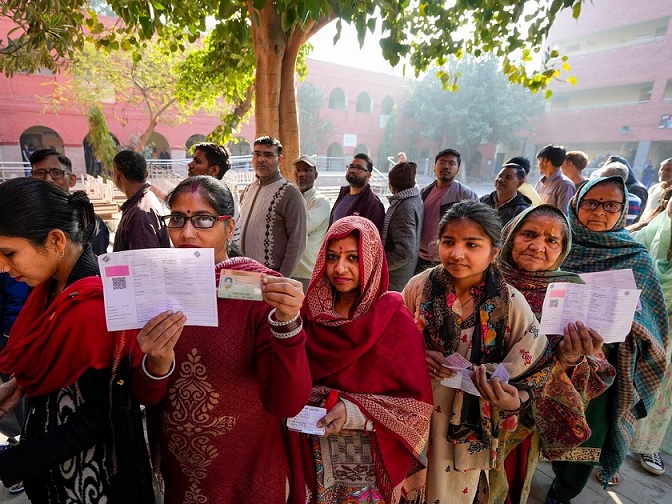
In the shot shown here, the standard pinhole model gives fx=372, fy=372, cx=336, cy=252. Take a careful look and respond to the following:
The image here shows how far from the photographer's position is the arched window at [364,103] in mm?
32125

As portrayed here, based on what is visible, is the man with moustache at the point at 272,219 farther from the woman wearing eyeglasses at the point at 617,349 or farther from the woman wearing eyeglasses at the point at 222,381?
the woman wearing eyeglasses at the point at 617,349

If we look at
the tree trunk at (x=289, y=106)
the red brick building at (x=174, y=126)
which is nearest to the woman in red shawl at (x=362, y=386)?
the tree trunk at (x=289, y=106)

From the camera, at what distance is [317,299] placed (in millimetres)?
1736

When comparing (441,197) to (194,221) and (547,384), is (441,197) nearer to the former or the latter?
(547,384)

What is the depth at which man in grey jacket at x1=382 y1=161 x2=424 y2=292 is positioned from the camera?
3781 mm

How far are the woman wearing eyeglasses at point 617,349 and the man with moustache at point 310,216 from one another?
241 centimetres

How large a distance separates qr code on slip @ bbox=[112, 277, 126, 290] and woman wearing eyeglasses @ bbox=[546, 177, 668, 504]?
8.38 ft

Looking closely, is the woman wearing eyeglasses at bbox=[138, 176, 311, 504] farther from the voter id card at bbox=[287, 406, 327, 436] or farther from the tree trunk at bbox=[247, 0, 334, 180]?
the tree trunk at bbox=[247, 0, 334, 180]

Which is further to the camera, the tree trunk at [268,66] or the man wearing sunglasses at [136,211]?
the tree trunk at [268,66]

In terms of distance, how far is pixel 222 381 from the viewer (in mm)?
1330

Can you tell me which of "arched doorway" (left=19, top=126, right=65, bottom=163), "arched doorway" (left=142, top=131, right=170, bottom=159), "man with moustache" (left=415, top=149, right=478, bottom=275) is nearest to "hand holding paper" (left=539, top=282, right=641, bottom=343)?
"man with moustache" (left=415, top=149, right=478, bottom=275)

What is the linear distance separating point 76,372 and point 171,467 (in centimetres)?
56

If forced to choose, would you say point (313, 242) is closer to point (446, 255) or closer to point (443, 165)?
point (443, 165)

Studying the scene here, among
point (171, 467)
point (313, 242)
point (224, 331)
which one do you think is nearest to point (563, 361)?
point (224, 331)
